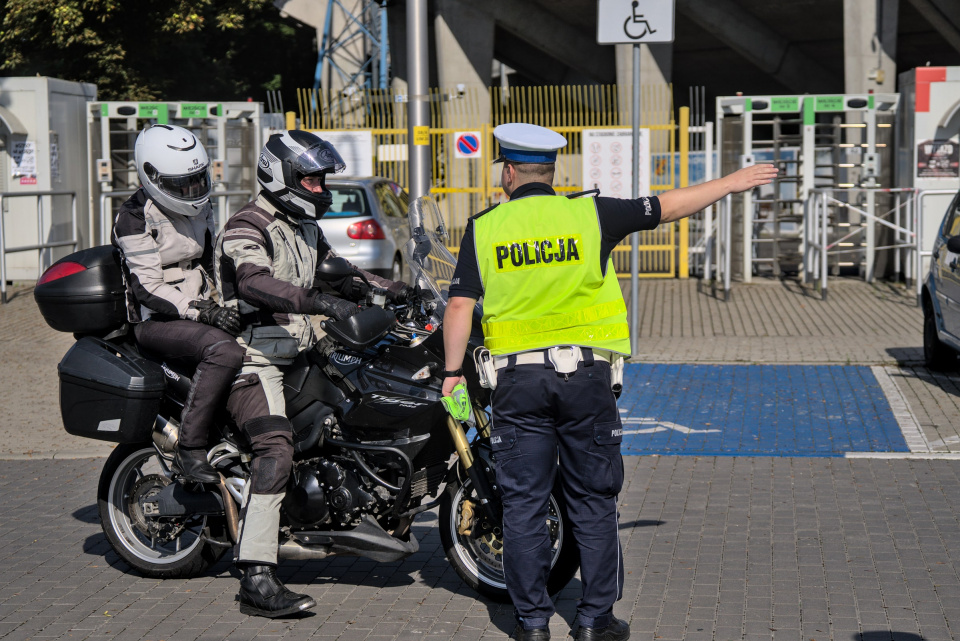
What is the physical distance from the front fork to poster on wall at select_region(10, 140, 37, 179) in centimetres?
1373

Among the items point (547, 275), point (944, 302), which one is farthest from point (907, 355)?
point (547, 275)

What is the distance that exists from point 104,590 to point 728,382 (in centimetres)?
599

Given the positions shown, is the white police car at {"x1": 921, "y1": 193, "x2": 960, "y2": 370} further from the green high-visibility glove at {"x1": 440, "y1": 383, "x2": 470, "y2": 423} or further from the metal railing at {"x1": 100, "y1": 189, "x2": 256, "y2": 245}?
the metal railing at {"x1": 100, "y1": 189, "x2": 256, "y2": 245}

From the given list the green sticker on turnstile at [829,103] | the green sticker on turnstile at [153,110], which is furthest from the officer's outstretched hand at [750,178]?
the green sticker on turnstile at [153,110]

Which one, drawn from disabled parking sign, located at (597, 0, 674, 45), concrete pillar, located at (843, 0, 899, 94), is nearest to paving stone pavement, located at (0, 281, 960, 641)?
disabled parking sign, located at (597, 0, 674, 45)

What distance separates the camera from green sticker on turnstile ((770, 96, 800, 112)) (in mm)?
16406

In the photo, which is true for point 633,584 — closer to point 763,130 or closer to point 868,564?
point 868,564

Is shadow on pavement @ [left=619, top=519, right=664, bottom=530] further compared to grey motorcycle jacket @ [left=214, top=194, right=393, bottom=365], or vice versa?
shadow on pavement @ [left=619, top=519, right=664, bottom=530]

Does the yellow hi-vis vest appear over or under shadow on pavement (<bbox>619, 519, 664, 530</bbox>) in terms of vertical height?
over

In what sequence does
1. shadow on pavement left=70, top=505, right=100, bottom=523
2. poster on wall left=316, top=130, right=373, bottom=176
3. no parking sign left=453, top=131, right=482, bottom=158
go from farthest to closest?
poster on wall left=316, top=130, right=373, bottom=176
no parking sign left=453, top=131, right=482, bottom=158
shadow on pavement left=70, top=505, right=100, bottom=523

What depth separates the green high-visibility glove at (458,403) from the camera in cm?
435

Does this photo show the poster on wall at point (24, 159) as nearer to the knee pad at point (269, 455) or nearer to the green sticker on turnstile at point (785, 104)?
the green sticker on turnstile at point (785, 104)

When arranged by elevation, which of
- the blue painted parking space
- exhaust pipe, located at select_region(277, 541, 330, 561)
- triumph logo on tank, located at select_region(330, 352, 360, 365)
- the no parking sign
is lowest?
the blue painted parking space

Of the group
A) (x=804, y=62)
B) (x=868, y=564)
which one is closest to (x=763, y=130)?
(x=868, y=564)
